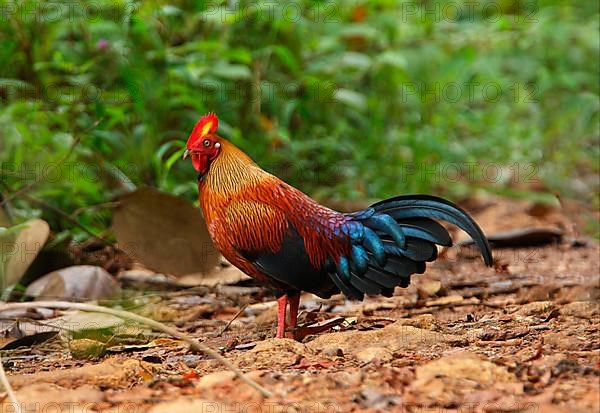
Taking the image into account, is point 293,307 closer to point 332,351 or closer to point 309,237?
point 309,237

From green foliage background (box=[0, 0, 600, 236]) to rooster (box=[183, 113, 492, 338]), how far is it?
59.9 inches

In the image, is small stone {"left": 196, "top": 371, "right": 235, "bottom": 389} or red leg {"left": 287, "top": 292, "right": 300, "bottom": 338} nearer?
small stone {"left": 196, "top": 371, "right": 235, "bottom": 389}

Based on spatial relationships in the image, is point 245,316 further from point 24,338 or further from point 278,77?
point 278,77

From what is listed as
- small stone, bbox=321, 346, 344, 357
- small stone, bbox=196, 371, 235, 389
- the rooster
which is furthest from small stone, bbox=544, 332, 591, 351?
small stone, bbox=196, 371, 235, 389

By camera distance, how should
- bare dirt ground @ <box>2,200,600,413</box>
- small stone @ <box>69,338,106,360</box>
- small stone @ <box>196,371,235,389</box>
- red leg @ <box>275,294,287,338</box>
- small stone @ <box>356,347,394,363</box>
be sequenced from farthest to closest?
1. red leg @ <box>275,294,287,338</box>
2. small stone @ <box>69,338,106,360</box>
3. small stone @ <box>356,347,394,363</box>
4. small stone @ <box>196,371,235,389</box>
5. bare dirt ground @ <box>2,200,600,413</box>

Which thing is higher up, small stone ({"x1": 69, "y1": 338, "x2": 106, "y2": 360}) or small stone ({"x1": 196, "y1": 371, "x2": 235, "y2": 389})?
small stone ({"x1": 196, "y1": 371, "x2": 235, "y2": 389})

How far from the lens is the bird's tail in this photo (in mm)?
3811

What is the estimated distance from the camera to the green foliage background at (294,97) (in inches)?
219

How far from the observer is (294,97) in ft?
23.8

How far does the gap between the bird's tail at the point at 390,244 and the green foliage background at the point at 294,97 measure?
1907mm

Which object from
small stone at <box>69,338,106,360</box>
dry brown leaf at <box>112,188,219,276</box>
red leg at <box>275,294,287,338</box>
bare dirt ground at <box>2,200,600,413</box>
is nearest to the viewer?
bare dirt ground at <box>2,200,600,413</box>

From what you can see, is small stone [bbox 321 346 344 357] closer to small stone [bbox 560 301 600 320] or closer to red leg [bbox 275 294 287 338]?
red leg [bbox 275 294 287 338]

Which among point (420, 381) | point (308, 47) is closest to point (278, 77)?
Result: point (308, 47)

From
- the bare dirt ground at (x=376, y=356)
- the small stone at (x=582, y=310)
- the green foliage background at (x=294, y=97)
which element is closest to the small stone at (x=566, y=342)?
the bare dirt ground at (x=376, y=356)
